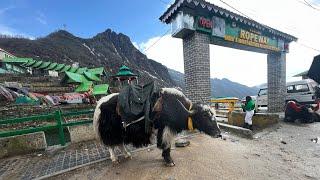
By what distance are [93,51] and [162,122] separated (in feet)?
359

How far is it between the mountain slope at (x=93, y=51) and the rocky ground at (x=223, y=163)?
65.4 m

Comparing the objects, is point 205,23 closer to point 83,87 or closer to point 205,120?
point 205,120

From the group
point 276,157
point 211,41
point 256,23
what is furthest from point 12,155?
point 256,23

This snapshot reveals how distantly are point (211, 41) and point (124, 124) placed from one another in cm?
592

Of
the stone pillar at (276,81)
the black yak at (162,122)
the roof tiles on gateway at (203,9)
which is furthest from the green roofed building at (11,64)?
the black yak at (162,122)

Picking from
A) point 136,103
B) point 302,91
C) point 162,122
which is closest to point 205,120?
point 162,122

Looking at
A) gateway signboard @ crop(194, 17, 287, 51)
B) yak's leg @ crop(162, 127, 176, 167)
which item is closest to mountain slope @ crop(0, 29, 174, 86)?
gateway signboard @ crop(194, 17, 287, 51)

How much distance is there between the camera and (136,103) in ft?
15.8

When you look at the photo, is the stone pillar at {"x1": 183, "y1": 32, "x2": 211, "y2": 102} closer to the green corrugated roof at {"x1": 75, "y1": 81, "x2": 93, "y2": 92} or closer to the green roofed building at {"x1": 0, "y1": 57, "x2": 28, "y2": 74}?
the green corrugated roof at {"x1": 75, "y1": 81, "x2": 93, "y2": 92}

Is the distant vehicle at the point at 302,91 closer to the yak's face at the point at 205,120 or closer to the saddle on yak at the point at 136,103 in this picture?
the yak's face at the point at 205,120

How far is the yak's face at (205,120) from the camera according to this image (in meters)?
4.63

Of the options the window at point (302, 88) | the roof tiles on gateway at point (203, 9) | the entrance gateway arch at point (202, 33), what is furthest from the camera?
the window at point (302, 88)

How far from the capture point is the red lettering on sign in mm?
8312

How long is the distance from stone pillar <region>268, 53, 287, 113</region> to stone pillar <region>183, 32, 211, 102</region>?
6.25 m
